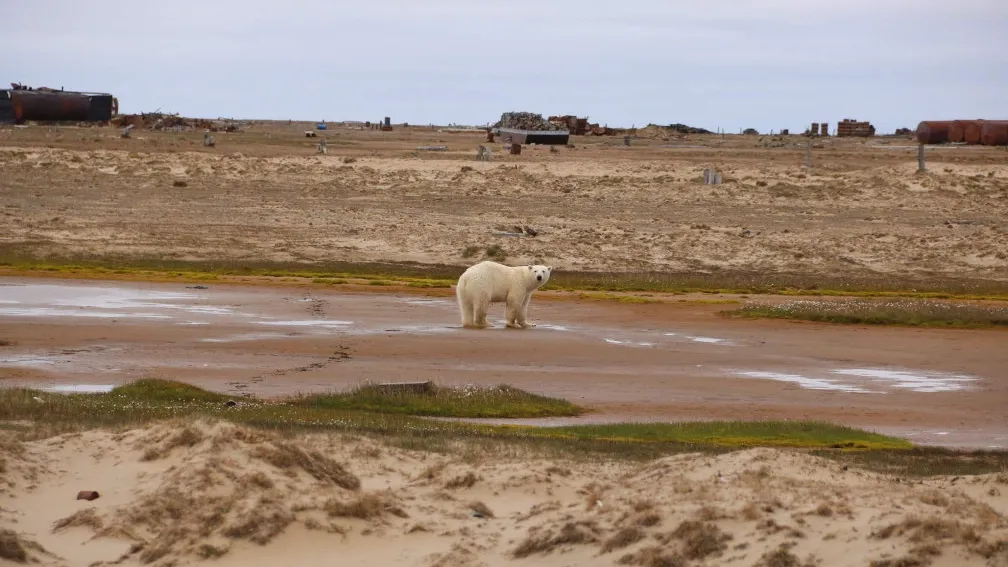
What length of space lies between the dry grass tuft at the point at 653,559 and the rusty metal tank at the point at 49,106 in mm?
66282

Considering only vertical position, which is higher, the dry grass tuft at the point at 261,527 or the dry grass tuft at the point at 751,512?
the dry grass tuft at the point at 751,512

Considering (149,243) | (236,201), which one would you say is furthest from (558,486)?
(236,201)

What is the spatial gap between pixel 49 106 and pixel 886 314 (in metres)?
53.4

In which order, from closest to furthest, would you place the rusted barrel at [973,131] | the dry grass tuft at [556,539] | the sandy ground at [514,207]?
the dry grass tuft at [556,539] → the sandy ground at [514,207] → the rusted barrel at [973,131]

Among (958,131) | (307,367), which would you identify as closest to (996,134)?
(958,131)

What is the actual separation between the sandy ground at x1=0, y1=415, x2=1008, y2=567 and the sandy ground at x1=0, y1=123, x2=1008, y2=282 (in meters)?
24.6

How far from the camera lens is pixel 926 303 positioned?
1217 inches

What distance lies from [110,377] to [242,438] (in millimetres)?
8693

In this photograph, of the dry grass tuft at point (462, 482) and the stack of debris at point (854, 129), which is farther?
the stack of debris at point (854, 129)

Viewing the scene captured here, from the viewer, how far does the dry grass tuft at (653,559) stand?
31.4 feet

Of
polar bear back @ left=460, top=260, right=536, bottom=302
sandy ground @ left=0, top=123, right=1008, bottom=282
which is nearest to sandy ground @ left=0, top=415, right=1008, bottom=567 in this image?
polar bear back @ left=460, top=260, right=536, bottom=302

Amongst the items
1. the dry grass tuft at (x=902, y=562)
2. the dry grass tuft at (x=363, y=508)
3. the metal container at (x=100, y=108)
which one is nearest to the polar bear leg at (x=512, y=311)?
the dry grass tuft at (x=363, y=508)

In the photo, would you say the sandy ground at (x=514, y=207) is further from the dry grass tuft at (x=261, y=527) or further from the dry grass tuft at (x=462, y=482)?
the dry grass tuft at (x=261, y=527)

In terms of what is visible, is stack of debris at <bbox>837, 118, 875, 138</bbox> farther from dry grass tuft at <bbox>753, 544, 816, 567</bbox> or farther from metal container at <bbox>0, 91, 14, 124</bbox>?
dry grass tuft at <bbox>753, 544, 816, 567</bbox>
